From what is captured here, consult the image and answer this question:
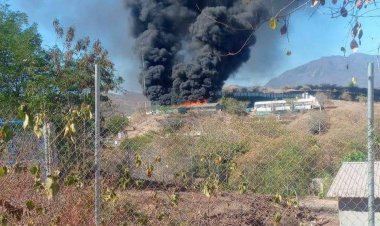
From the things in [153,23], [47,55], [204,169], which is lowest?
[204,169]

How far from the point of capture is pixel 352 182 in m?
4.79

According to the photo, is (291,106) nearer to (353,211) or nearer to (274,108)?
(274,108)

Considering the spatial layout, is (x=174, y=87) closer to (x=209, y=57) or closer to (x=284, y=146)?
(x=209, y=57)

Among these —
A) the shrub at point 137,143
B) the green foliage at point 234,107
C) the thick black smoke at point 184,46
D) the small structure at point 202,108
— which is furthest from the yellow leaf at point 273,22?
the thick black smoke at point 184,46

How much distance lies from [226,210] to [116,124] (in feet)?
8.20

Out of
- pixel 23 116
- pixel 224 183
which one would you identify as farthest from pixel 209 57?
pixel 23 116

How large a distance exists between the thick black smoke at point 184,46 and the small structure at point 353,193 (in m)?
33.3

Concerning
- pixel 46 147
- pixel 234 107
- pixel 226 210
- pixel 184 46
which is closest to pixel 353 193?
pixel 226 210

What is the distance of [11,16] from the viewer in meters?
14.8

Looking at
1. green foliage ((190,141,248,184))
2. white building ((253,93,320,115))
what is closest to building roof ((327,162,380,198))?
green foliage ((190,141,248,184))

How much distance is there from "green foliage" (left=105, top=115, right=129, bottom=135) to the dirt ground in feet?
2.15

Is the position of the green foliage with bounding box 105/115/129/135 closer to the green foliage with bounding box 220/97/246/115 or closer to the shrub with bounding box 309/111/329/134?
the shrub with bounding box 309/111/329/134

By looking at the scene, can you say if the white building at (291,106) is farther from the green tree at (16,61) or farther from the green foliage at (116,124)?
the green foliage at (116,124)

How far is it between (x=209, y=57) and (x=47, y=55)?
26472mm
